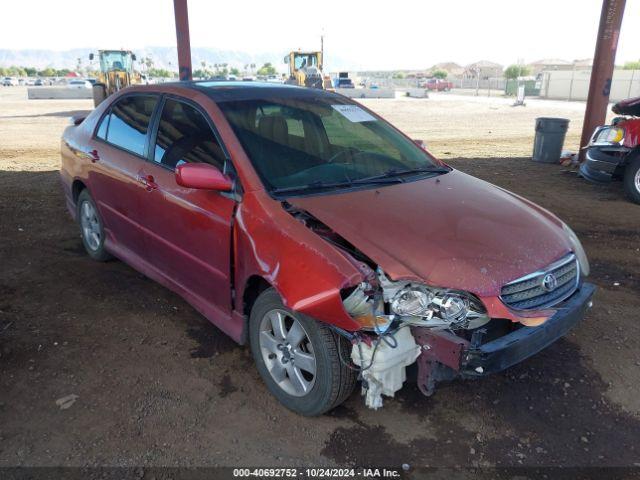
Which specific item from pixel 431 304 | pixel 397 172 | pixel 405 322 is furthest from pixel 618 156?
pixel 405 322

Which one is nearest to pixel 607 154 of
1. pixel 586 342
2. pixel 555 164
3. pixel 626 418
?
pixel 555 164

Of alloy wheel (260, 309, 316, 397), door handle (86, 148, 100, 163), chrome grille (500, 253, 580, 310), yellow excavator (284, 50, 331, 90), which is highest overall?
yellow excavator (284, 50, 331, 90)

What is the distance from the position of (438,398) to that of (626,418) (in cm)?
104

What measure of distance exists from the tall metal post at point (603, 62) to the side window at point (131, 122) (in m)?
8.87

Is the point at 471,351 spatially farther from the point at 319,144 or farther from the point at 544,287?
the point at 319,144

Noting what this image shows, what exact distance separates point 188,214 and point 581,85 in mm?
46836

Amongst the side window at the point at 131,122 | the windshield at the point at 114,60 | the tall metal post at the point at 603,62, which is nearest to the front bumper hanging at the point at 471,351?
the side window at the point at 131,122

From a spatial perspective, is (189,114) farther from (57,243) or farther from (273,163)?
(57,243)

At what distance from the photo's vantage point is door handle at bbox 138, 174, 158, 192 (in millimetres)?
3702

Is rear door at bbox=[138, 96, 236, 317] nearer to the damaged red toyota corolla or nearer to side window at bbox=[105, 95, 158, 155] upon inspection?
the damaged red toyota corolla

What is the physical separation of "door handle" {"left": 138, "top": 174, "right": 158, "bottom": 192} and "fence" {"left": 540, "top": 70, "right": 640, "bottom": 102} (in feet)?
148

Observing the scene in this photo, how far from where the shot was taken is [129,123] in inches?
168

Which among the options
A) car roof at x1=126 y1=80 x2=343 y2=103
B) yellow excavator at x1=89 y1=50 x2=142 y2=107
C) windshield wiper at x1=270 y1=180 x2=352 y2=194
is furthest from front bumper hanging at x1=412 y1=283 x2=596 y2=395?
yellow excavator at x1=89 y1=50 x2=142 y2=107

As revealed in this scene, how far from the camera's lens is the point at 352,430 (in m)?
2.84
